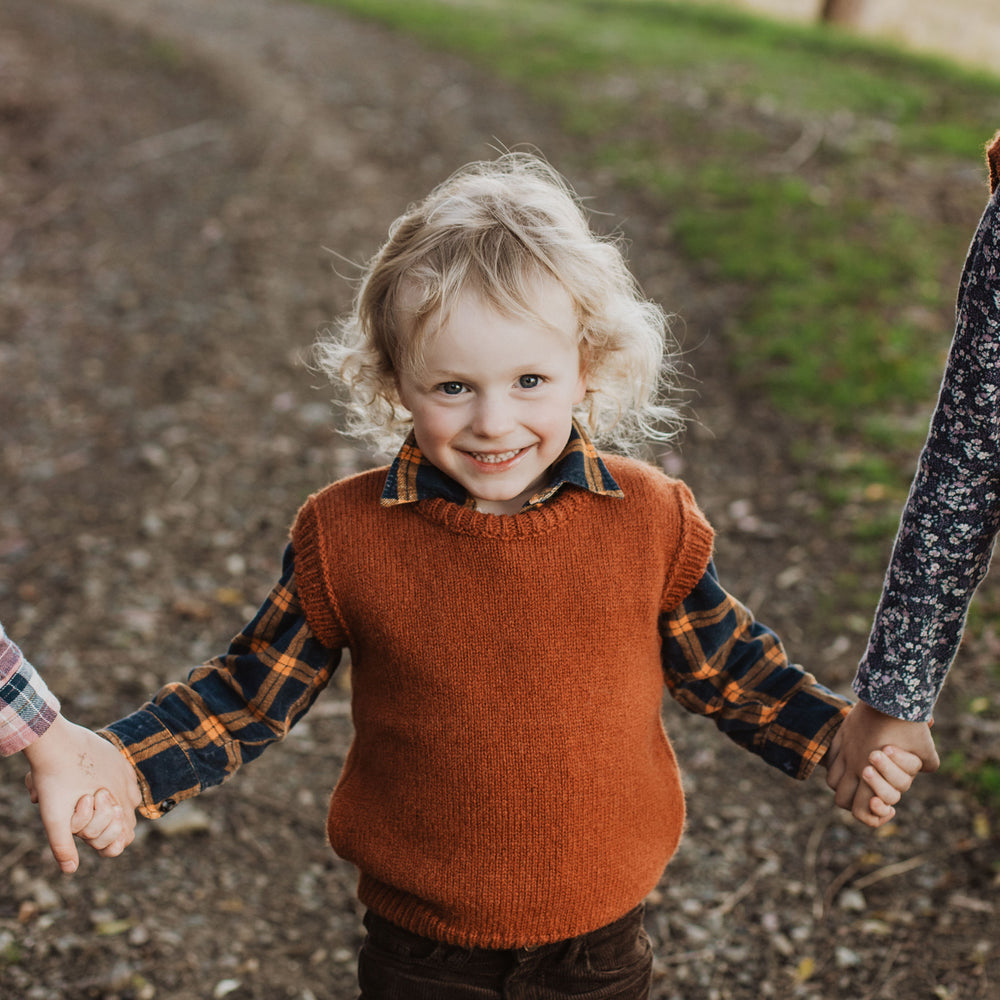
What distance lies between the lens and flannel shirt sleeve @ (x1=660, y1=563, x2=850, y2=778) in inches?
87.5

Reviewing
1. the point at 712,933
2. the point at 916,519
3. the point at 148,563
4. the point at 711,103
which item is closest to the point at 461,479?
the point at 916,519

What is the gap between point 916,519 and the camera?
2049 mm

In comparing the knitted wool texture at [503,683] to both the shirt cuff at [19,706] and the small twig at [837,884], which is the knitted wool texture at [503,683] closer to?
the shirt cuff at [19,706]

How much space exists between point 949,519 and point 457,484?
92cm

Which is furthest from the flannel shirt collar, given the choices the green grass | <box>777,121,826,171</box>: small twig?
<box>777,121,826,171</box>: small twig

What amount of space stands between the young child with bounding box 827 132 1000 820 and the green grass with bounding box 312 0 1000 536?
2.86 m

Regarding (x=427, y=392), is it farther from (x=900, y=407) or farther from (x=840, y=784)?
(x=900, y=407)

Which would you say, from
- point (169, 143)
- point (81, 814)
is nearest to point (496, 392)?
point (81, 814)

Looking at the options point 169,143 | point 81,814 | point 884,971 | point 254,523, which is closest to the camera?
point 81,814

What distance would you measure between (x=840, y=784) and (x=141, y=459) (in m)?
4.28

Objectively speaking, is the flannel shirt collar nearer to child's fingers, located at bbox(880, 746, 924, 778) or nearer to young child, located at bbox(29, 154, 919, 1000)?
young child, located at bbox(29, 154, 919, 1000)

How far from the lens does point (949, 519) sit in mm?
2002

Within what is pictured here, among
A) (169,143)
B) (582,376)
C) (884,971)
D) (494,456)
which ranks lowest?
(884,971)

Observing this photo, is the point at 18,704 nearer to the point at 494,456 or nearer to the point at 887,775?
the point at 494,456
